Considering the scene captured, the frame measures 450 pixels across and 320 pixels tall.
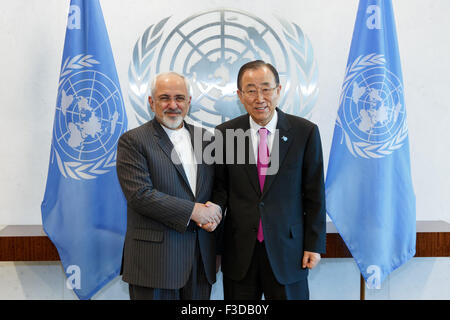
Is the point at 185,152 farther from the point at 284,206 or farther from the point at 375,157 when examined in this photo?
the point at 375,157

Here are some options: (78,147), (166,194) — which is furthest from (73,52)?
(166,194)

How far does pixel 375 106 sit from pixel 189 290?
1645 millimetres

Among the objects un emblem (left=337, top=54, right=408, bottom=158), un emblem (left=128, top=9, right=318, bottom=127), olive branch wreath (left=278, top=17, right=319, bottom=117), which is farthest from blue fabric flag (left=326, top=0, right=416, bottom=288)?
un emblem (left=128, top=9, right=318, bottom=127)

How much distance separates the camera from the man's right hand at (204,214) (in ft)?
5.84

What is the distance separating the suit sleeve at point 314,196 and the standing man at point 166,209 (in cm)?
47

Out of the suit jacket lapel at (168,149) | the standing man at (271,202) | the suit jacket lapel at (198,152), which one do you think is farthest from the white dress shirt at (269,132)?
the suit jacket lapel at (168,149)

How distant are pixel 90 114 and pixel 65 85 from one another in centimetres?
26

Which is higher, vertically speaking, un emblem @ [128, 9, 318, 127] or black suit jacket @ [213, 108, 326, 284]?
un emblem @ [128, 9, 318, 127]

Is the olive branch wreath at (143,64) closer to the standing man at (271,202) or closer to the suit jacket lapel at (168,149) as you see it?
the suit jacket lapel at (168,149)

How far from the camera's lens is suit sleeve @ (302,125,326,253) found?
1865 millimetres

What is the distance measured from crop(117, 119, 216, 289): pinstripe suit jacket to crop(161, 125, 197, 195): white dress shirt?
46 mm

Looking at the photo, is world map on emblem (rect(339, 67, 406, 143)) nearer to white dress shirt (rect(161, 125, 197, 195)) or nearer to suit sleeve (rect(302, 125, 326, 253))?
suit sleeve (rect(302, 125, 326, 253))

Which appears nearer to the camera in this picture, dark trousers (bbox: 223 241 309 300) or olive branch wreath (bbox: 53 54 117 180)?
dark trousers (bbox: 223 241 309 300)

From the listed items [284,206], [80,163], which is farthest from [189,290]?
[80,163]
